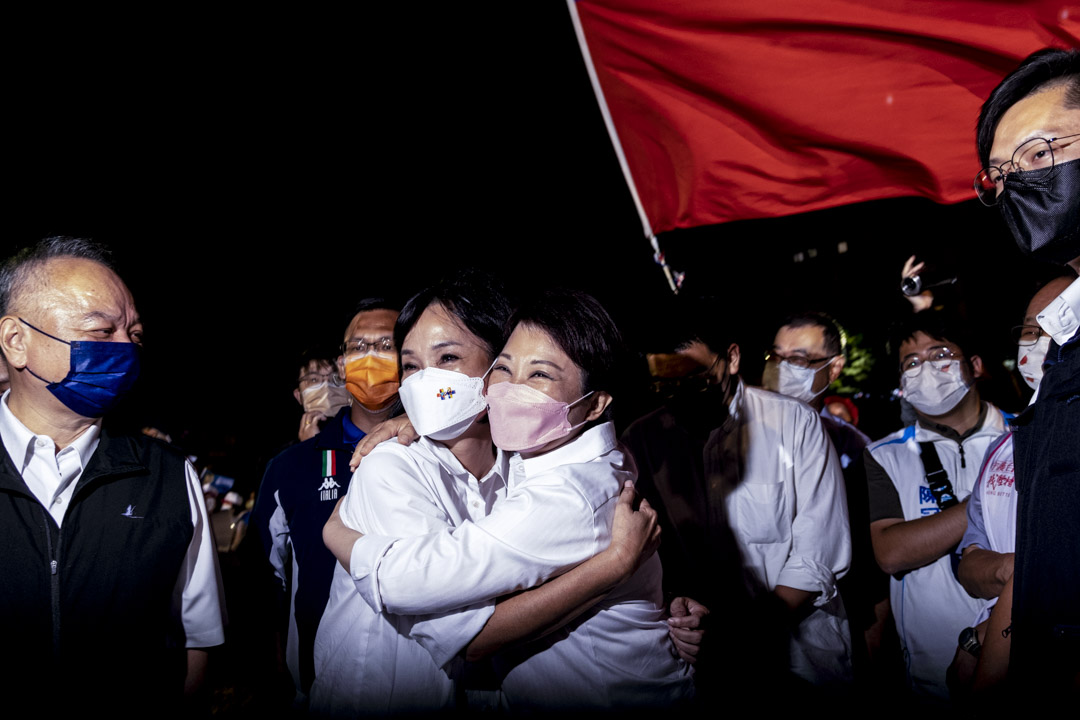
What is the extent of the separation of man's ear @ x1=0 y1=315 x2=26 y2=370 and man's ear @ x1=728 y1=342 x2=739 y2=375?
10.4 feet

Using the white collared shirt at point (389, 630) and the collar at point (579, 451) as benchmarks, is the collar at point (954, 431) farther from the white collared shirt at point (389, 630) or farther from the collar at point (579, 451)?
the white collared shirt at point (389, 630)

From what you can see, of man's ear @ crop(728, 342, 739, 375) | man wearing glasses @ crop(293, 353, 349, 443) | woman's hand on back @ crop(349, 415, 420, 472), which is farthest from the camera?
man wearing glasses @ crop(293, 353, 349, 443)

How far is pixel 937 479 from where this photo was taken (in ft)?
11.1

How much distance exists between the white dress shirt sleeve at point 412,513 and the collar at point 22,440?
103 centimetres

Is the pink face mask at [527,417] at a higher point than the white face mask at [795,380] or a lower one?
higher

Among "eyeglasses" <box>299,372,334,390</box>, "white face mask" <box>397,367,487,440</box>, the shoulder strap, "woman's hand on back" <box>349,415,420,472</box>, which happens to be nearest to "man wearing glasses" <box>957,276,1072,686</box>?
the shoulder strap

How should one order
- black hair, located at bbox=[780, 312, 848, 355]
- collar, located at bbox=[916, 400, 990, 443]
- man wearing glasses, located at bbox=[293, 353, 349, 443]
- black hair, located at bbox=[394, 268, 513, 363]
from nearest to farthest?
black hair, located at bbox=[394, 268, 513, 363] → collar, located at bbox=[916, 400, 990, 443] → man wearing glasses, located at bbox=[293, 353, 349, 443] → black hair, located at bbox=[780, 312, 848, 355]

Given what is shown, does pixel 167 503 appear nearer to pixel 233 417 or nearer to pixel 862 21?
pixel 862 21

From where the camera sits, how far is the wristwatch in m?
2.60

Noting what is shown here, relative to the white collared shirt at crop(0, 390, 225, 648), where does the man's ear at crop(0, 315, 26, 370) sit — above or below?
above

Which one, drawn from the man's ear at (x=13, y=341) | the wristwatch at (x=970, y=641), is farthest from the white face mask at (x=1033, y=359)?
the man's ear at (x=13, y=341)

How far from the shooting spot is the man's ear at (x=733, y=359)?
3588 millimetres

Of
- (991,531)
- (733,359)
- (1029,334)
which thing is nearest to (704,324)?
(733,359)

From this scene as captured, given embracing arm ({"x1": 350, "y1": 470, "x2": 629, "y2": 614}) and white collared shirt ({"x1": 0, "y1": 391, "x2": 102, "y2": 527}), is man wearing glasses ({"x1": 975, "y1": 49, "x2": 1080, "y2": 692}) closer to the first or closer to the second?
embracing arm ({"x1": 350, "y1": 470, "x2": 629, "y2": 614})
